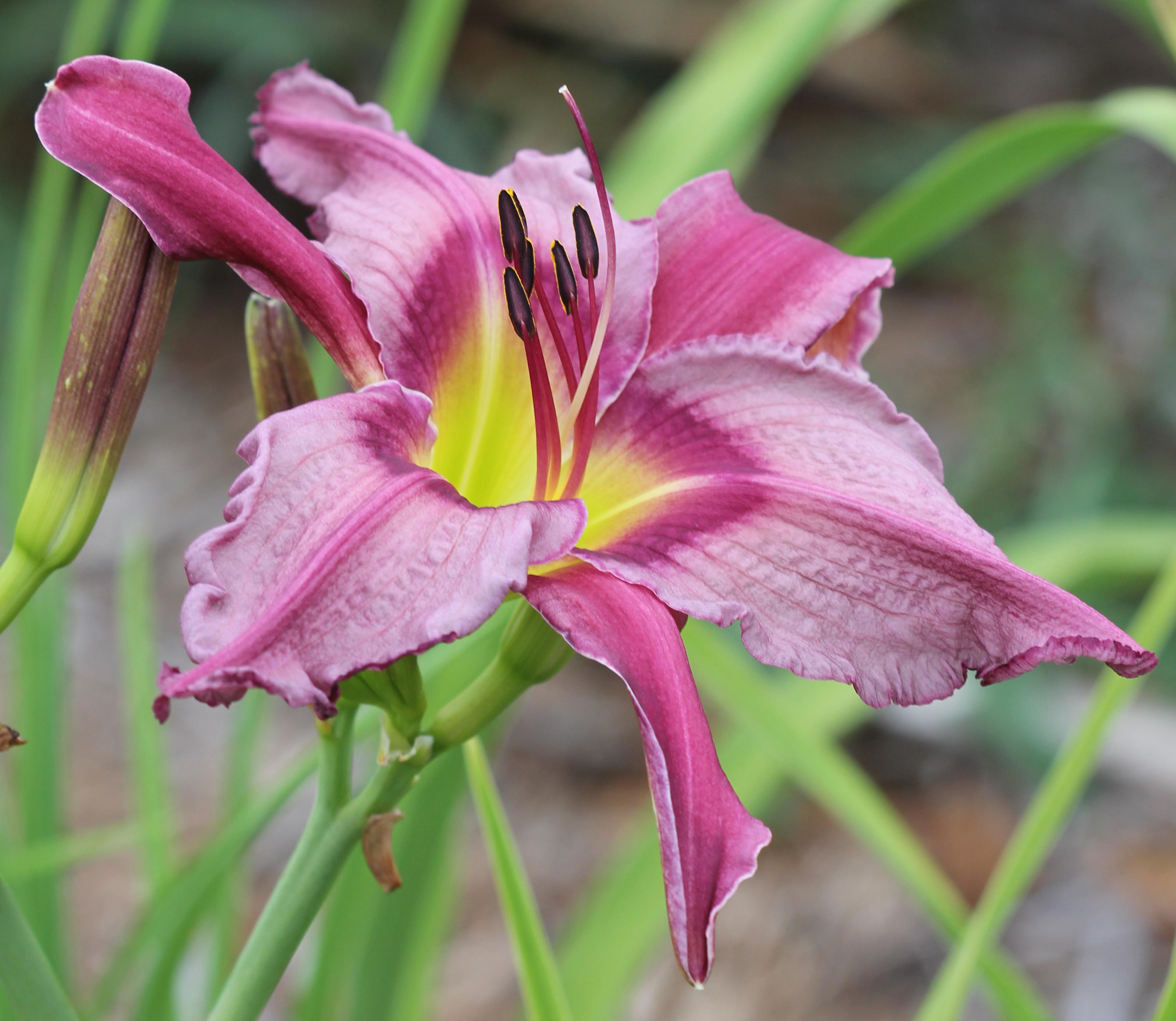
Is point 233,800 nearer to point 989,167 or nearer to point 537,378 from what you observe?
point 537,378

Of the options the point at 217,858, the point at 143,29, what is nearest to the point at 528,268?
the point at 217,858

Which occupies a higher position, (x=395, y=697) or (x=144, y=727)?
(x=395, y=697)

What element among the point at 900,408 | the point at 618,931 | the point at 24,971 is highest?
the point at 24,971

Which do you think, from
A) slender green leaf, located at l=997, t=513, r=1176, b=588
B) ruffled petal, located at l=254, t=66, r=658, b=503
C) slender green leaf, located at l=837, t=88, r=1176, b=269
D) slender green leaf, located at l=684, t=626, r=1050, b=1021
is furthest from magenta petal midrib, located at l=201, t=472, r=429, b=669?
slender green leaf, located at l=997, t=513, r=1176, b=588

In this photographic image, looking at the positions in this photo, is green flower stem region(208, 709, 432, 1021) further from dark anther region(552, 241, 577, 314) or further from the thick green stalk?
the thick green stalk

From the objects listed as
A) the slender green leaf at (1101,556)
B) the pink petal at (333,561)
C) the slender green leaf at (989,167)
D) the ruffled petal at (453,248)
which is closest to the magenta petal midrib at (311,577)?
the pink petal at (333,561)

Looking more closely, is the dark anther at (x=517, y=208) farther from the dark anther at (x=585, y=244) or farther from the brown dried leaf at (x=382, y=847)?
the brown dried leaf at (x=382, y=847)

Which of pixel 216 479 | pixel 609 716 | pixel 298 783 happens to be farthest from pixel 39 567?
pixel 216 479

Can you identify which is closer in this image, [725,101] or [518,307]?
[518,307]
